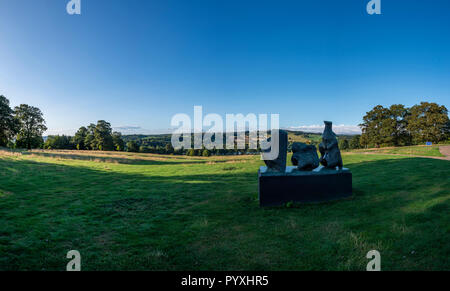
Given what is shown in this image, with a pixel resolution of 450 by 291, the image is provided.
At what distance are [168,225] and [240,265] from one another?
295 centimetres

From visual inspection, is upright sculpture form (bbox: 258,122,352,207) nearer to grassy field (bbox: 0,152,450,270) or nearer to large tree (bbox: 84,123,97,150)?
grassy field (bbox: 0,152,450,270)

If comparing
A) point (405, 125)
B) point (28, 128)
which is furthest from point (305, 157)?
point (28, 128)

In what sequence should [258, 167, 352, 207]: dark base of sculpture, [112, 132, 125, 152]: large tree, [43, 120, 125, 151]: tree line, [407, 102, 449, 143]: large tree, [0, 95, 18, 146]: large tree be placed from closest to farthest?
[258, 167, 352, 207]: dark base of sculpture → [0, 95, 18, 146]: large tree → [407, 102, 449, 143]: large tree → [43, 120, 125, 151]: tree line → [112, 132, 125, 152]: large tree

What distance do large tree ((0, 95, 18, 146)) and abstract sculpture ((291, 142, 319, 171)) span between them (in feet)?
161

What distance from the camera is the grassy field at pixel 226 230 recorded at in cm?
402

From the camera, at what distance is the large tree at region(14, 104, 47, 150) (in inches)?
1774

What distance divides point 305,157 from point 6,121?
1978 inches

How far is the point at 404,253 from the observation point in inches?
157

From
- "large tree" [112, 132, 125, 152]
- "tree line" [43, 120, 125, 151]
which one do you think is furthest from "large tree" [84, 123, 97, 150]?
"large tree" [112, 132, 125, 152]

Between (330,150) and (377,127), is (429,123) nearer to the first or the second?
(377,127)

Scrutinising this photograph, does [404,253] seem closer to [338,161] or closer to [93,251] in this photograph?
[338,161]

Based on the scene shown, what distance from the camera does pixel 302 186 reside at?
786cm

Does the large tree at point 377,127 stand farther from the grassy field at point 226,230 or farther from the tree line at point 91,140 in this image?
the tree line at point 91,140
